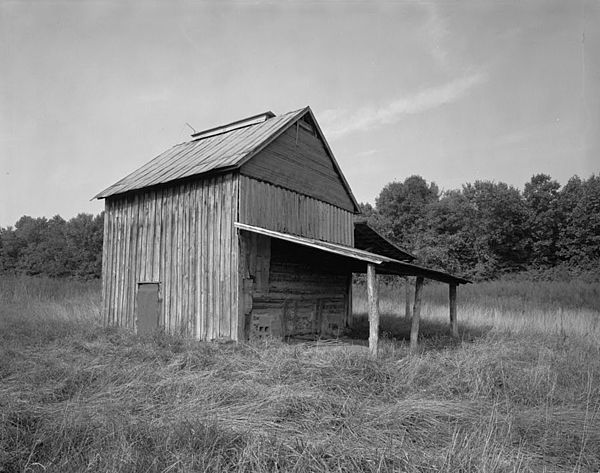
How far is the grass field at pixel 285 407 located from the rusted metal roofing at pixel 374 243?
15.4 feet

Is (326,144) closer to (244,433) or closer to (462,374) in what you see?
(462,374)

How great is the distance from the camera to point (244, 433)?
4855 millimetres

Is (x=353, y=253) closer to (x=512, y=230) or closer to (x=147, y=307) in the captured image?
(x=147, y=307)

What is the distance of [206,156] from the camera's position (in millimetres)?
13609

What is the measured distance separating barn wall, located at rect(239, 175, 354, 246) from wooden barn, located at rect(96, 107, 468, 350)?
3 centimetres

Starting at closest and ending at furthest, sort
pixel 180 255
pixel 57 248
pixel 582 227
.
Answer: pixel 180 255, pixel 582 227, pixel 57 248

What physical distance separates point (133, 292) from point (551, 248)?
37.7 metres

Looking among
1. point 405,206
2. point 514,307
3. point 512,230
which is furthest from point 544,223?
point 514,307

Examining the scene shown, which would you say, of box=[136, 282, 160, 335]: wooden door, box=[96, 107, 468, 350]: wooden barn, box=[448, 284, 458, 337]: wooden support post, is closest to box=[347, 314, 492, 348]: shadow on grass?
box=[448, 284, 458, 337]: wooden support post

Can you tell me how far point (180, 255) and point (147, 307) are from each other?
200 centimetres

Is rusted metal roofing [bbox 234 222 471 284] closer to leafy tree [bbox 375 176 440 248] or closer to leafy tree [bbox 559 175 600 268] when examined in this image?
leafy tree [bbox 559 175 600 268]

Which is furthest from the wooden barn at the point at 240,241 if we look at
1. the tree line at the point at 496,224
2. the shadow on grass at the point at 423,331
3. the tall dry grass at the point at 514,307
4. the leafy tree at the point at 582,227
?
the leafy tree at the point at 582,227

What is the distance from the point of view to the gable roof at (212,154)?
12.0m

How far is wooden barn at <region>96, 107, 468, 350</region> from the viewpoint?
11.2 m
